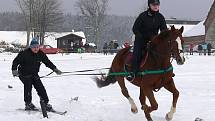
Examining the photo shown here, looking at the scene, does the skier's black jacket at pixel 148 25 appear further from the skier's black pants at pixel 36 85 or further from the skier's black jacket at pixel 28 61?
the skier's black pants at pixel 36 85

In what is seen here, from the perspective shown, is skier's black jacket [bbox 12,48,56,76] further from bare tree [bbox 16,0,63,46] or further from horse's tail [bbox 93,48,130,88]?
bare tree [bbox 16,0,63,46]

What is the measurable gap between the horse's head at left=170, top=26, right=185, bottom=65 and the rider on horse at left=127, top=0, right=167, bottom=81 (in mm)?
712

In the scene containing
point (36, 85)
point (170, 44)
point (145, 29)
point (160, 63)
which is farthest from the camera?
point (36, 85)

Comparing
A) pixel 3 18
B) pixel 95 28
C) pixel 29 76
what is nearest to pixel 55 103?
pixel 29 76

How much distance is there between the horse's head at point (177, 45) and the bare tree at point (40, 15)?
221ft

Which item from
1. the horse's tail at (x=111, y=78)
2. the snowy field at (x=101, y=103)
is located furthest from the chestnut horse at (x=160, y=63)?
the horse's tail at (x=111, y=78)

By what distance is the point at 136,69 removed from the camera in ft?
32.6

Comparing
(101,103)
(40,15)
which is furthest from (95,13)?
(101,103)

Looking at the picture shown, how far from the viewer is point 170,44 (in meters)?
9.27

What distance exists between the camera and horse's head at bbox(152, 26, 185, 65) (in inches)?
359

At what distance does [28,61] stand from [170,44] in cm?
389

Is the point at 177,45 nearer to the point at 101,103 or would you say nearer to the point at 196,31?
the point at 101,103

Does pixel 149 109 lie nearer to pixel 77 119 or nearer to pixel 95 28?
pixel 77 119

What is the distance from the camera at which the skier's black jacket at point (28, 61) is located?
37.3 feet
